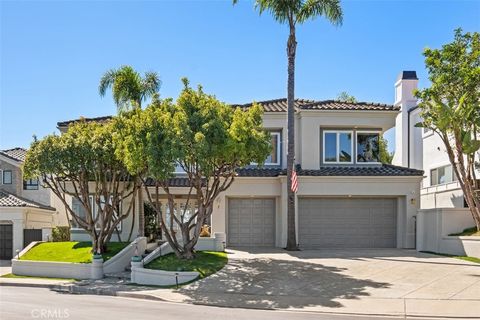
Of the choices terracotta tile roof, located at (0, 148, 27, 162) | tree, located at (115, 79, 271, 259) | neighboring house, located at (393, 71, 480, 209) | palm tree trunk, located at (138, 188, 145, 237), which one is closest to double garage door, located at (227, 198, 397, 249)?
neighboring house, located at (393, 71, 480, 209)

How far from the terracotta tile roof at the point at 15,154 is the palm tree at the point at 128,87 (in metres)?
11.0

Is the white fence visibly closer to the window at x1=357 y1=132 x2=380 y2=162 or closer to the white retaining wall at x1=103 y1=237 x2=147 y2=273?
the white retaining wall at x1=103 y1=237 x2=147 y2=273

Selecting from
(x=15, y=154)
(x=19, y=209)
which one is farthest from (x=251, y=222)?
(x=15, y=154)

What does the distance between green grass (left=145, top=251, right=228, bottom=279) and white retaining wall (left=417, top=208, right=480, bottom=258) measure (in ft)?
31.7

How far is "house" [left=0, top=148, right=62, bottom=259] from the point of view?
27.8m

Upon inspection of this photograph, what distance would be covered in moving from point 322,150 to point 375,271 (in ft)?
31.6

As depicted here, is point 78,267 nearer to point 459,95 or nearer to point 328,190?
point 328,190

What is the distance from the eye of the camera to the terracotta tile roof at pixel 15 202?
28234 mm

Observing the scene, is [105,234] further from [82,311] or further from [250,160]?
[82,311]

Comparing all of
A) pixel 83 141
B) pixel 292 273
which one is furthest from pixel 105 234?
pixel 292 273

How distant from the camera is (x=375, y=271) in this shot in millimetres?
17703

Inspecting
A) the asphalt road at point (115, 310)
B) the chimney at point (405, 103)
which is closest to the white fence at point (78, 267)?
the asphalt road at point (115, 310)

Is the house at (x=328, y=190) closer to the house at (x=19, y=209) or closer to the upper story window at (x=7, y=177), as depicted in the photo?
the house at (x=19, y=209)

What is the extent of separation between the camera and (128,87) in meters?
23.2
